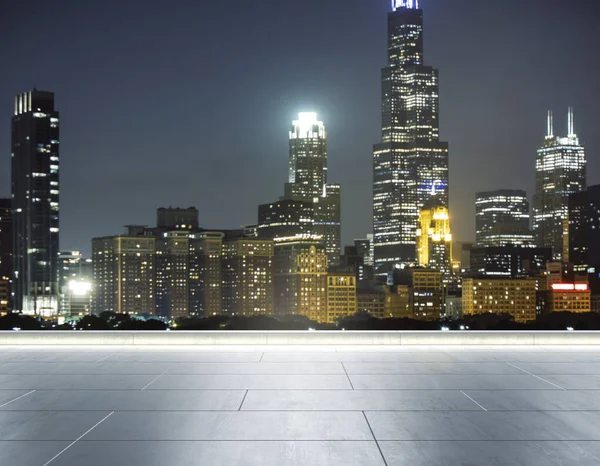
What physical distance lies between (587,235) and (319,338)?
190818 millimetres

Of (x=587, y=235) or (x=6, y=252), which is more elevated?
(x=587, y=235)

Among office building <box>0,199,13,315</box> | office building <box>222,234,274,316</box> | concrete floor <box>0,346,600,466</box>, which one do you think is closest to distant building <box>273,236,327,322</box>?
office building <box>222,234,274,316</box>

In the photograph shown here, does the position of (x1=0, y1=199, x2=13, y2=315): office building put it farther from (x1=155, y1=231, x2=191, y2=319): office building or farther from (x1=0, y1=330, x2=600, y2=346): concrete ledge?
(x1=0, y1=330, x2=600, y2=346): concrete ledge

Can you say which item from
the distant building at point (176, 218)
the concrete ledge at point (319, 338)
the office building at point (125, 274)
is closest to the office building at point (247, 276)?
the distant building at point (176, 218)

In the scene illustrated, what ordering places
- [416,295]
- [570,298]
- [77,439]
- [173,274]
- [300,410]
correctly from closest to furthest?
[77,439] → [300,410] → [570,298] → [173,274] → [416,295]

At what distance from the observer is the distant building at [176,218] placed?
188 meters

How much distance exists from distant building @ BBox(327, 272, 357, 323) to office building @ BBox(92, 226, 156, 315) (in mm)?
38814

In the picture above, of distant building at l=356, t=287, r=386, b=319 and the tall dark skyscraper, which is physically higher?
the tall dark skyscraper

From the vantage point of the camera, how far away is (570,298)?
148 metres

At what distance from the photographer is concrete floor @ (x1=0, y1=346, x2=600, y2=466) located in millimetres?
5055

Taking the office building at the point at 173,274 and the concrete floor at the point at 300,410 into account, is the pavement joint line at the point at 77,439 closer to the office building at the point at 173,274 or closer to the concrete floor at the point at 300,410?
the concrete floor at the point at 300,410

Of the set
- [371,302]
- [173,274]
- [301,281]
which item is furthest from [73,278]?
[371,302]

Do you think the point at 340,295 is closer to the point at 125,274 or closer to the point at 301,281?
the point at 301,281

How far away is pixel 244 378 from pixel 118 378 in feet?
4.68
